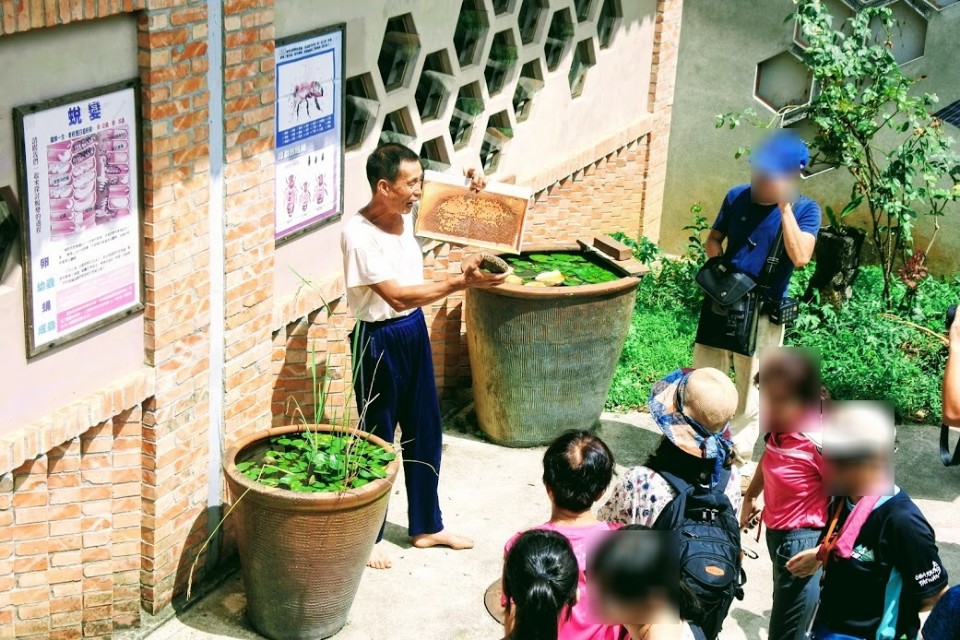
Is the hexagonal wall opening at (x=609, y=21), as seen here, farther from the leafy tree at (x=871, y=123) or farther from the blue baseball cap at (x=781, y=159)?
the blue baseball cap at (x=781, y=159)

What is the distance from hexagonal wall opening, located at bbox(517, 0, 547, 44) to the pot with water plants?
349cm

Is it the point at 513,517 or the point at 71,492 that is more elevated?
the point at 71,492

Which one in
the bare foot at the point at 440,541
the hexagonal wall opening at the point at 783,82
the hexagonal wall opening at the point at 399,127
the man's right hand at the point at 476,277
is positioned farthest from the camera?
the hexagonal wall opening at the point at 783,82

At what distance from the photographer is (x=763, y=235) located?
22.0 feet

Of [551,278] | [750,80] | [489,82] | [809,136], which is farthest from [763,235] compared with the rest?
[750,80]

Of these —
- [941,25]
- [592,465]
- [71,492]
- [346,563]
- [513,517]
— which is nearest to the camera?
[592,465]

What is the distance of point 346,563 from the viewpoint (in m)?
5.33

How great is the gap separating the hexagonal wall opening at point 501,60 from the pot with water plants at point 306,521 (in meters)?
2.99

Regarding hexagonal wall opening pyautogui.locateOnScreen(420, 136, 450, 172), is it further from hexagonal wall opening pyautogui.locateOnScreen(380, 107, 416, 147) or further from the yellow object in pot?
the yellow object in pot

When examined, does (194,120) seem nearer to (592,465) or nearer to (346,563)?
(346,563)

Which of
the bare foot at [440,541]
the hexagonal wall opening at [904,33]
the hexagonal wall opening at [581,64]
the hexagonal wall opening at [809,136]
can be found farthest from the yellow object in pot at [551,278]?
the hexagonal wall opening at [904,33]

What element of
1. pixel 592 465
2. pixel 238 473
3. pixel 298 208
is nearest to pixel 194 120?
pixel 298 208

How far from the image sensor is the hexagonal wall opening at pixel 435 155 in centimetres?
727

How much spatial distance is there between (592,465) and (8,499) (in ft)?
7.00
